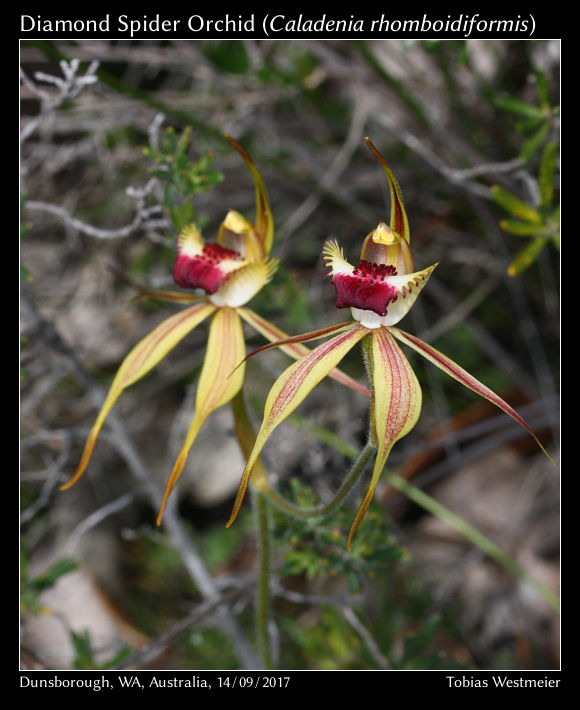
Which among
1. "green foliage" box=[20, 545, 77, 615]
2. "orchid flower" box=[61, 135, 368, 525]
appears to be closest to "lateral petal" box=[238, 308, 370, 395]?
"orchid flower" box=[61, 135, 368, 525]

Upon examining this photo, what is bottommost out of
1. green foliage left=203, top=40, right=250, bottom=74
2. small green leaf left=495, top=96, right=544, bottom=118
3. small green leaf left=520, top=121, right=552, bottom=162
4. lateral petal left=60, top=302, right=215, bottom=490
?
Answer: lateral petal left=60, top=302, right=215, bottom=490

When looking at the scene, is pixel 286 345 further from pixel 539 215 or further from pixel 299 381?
pixel 539 215

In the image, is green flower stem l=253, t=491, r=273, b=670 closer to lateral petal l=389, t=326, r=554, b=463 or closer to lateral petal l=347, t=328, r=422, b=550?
lateral petal l=347, t=328, r=422, b=550

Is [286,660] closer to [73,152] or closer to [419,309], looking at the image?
[419,309]

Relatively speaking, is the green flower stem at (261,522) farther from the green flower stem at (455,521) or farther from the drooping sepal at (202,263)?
the green flower stem at (455,521)

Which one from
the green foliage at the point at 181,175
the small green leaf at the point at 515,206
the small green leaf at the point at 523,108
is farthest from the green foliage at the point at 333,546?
the small green leaf at the point at 523,108

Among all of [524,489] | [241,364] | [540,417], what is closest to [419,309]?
[540,417]

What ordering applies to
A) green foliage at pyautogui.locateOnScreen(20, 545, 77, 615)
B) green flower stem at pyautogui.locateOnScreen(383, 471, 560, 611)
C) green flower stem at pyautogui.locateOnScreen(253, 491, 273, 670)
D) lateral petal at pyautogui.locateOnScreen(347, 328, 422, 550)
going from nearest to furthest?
1. lateral petal at pyautogui.locateOnScreen(347, 328, 422, 550)
2. green flower stem at pyautogui.locateOnScreen(253, 491, 273, 670)
3. green foliage at pyautogui.locateOnScreen(20, 545, 77, 615)
4. green flower stem at pyautogui.locateOnScreen(383, 471, 560, 611)

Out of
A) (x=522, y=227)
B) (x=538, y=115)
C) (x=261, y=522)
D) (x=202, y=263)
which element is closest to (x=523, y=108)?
(x=538, y=115)
